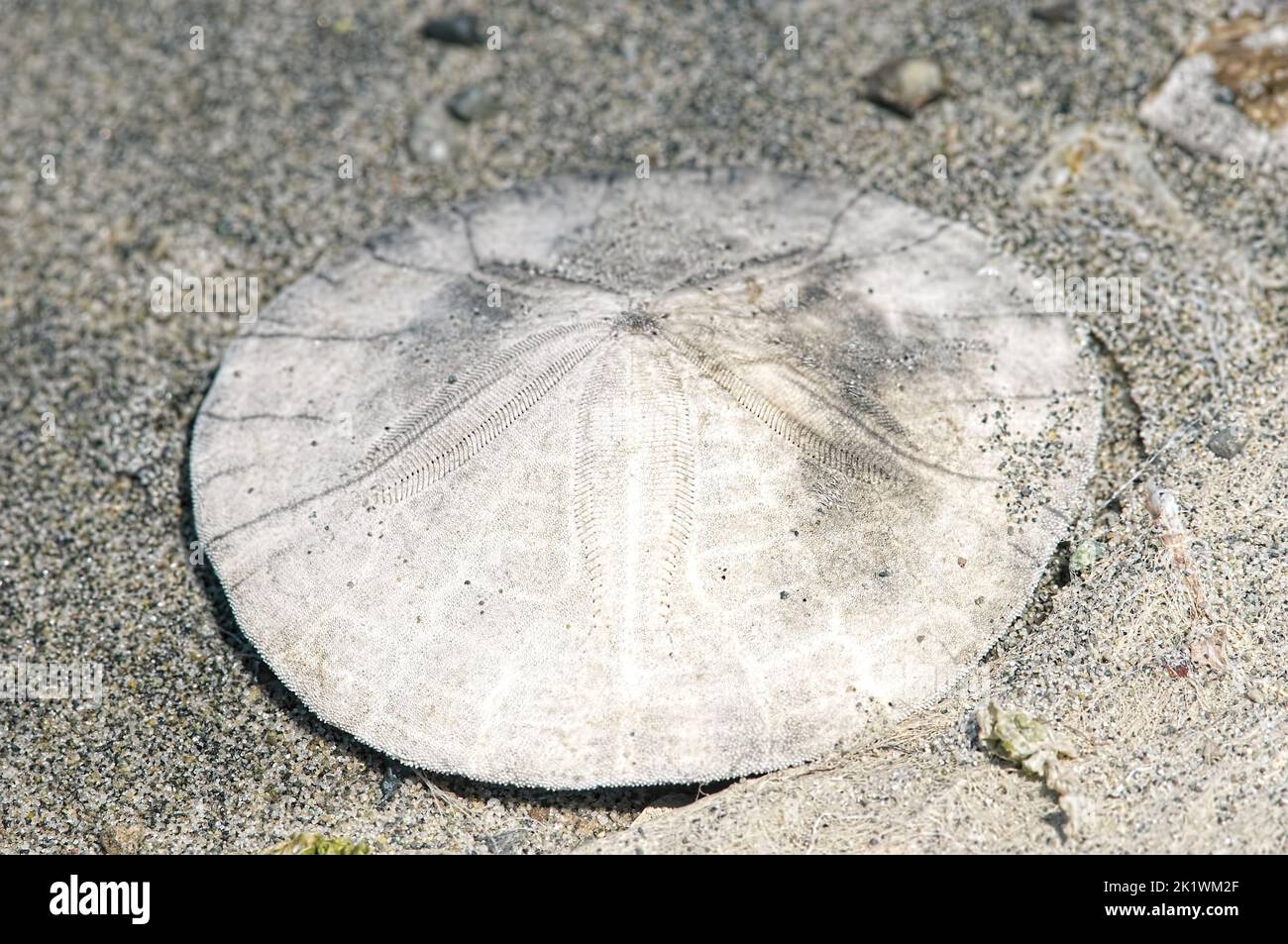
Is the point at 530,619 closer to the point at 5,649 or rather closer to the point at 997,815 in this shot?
the point at 997,815

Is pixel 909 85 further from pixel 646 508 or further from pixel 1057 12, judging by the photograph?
pixel 646 508

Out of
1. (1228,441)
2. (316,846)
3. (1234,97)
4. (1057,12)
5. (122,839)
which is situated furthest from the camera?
(1057,12)

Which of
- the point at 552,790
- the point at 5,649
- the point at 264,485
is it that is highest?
the point at 264,485

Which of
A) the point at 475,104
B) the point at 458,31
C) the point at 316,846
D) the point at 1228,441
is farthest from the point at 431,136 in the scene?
the point at 1228,441

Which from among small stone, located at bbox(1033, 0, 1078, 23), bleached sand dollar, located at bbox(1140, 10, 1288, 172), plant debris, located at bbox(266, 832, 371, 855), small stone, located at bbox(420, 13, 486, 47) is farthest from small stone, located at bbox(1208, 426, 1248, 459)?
small stone, located at bbox(420, 13, 486, 47)
